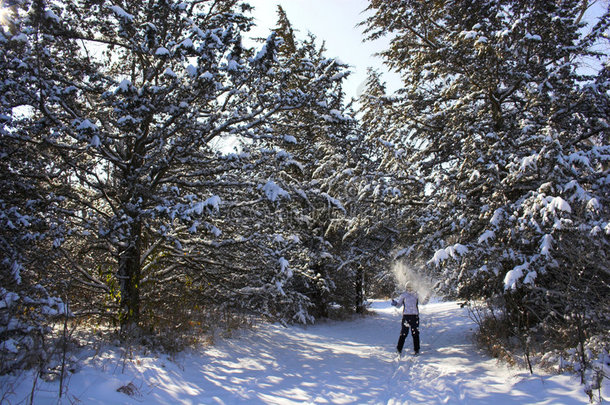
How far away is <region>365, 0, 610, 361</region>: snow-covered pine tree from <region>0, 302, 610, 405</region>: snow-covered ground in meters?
1.06

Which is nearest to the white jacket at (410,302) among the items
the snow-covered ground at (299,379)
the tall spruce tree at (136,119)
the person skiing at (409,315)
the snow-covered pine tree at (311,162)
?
the person skiing at (409,315)

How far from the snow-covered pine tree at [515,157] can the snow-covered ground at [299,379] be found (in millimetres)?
1056

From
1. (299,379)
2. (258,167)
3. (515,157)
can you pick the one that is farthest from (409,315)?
(258,167)

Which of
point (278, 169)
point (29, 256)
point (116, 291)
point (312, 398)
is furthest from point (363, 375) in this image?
point (29, 256)

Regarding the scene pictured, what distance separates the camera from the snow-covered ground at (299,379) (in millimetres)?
4262

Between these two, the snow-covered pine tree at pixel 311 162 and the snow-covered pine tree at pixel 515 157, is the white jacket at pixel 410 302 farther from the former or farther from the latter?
the snow-covered pine tree at pixel 311 162

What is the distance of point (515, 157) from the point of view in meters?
6.66

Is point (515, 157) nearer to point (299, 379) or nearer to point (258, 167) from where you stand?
point (258, 167)

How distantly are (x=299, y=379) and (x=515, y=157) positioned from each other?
19.4ft

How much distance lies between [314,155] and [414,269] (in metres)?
6.74

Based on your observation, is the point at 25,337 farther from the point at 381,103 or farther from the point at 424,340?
the point at 424,340

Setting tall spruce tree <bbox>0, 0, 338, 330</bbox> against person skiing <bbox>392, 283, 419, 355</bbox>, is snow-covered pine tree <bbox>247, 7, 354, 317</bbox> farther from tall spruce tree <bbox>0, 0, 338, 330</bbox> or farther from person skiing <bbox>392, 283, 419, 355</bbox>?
person skiing <bbox>392, 283, 419, 355</bbox>

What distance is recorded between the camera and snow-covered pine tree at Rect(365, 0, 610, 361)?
5.35 meters

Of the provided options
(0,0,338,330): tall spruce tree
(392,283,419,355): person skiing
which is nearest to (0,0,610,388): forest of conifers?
(0,0,338,330): tall spruce tree
